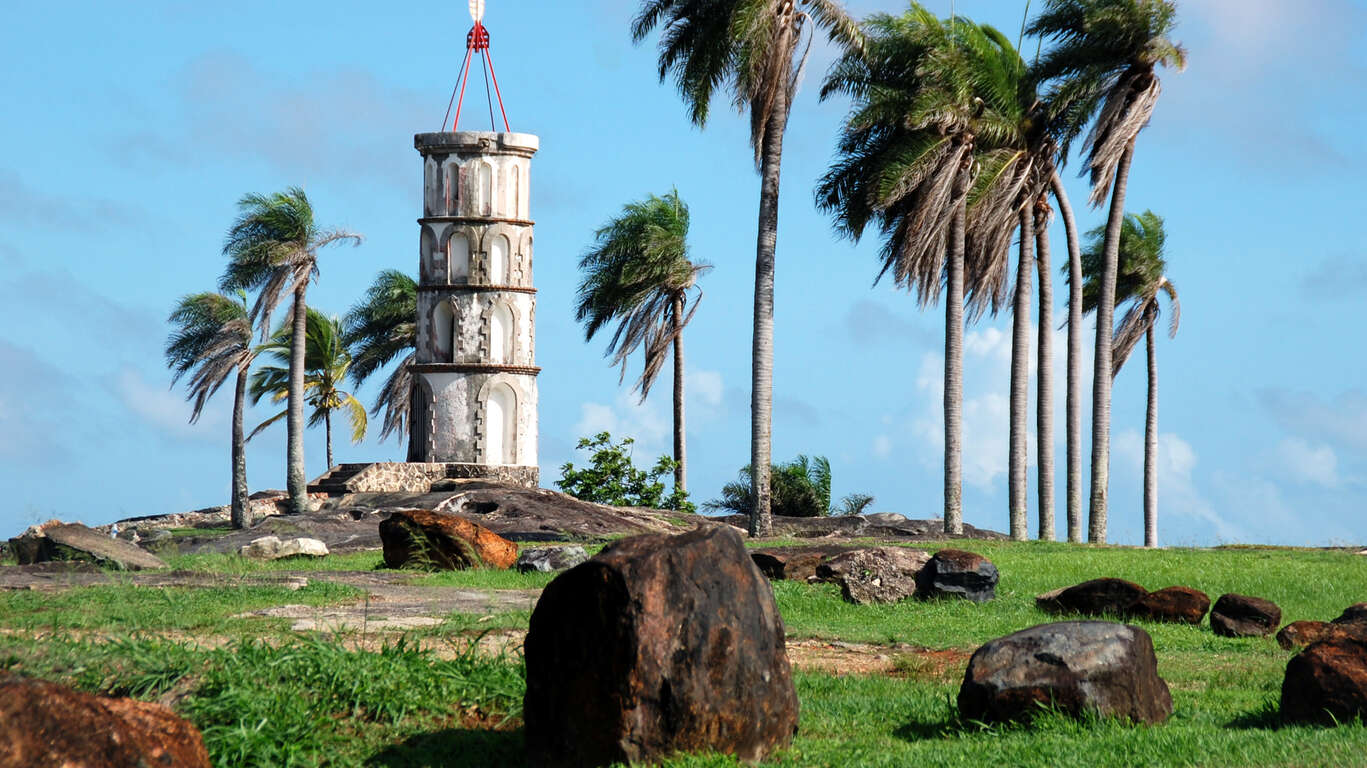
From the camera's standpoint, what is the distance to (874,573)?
1642 cm

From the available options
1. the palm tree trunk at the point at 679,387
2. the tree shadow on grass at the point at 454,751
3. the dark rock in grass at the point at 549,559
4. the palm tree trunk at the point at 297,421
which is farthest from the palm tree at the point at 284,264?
the tree shadow on grass at the point at 454,751

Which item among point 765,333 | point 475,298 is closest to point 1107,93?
point 765,333

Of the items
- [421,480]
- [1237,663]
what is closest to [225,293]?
[421,480]

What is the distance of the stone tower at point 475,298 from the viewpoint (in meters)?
35.5

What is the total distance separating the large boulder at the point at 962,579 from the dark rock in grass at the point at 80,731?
10.9 m

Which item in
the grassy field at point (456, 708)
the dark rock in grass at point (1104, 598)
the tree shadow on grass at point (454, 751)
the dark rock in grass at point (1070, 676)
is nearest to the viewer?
the grassy field at point (456, 708)

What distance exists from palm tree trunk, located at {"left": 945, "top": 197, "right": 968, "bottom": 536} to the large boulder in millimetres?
11918

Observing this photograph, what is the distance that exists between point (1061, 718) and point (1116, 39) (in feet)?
75.5

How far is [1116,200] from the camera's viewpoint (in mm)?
29750

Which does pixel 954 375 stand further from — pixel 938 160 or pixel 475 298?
pixel 475 298

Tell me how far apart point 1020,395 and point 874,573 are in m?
13.6

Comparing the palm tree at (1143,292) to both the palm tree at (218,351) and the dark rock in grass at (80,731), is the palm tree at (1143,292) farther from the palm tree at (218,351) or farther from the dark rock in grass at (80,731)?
the dark rock in grass at (80,731)

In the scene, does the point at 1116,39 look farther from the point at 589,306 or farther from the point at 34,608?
the point at 34,608

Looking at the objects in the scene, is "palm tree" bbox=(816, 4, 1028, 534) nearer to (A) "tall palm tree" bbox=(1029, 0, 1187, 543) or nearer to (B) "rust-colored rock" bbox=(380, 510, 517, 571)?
(A) "tall palm tree" bbox=(1029, 0, 1187, 543)
